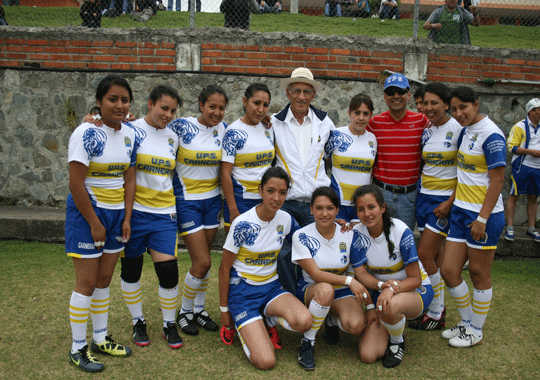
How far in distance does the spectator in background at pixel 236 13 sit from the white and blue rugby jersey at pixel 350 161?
11.1ft

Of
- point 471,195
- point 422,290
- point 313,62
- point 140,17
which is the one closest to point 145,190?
point 422,290

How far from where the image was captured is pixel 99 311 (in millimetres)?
3090

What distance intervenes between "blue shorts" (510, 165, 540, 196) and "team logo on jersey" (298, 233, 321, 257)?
3.71 m

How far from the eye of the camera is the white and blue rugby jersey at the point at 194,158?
3.40 meters

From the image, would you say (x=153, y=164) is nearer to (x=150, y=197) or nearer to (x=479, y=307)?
(x=150, y=197)

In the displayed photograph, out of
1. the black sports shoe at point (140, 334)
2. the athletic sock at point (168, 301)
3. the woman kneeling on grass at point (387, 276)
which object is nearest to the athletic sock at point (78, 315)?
the black sports shoe at point (140, 334)

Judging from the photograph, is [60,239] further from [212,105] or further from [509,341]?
[509,341]

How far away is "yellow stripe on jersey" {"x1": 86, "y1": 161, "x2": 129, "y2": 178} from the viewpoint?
283 centimetres

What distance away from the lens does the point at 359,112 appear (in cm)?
352

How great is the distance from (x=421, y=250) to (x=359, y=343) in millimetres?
937

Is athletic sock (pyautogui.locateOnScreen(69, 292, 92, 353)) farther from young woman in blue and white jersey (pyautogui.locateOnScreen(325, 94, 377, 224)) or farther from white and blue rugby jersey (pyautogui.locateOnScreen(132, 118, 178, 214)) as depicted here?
young woman in blue and white jersey (pyautogui.locateOnScreen(325, 94, 377, 224))

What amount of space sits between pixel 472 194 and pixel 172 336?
2488mm

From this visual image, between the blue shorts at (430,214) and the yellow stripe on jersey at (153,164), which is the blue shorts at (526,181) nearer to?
the blue shorts at (430,214)

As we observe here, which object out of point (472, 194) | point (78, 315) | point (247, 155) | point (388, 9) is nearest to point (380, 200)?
point (472, 194)
